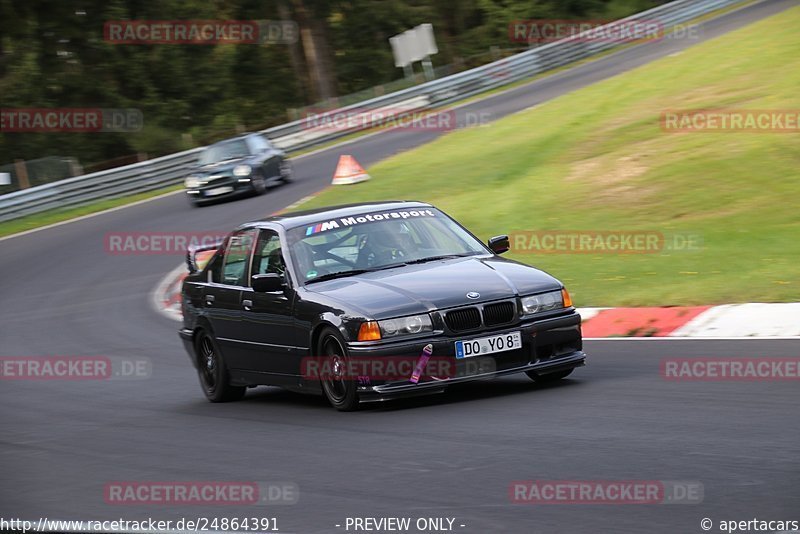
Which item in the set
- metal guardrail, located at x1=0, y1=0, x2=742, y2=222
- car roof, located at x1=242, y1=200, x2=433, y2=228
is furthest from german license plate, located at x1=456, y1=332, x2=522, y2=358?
metal guardrail, located at x1=0, y1=0, x2=742, y2=222

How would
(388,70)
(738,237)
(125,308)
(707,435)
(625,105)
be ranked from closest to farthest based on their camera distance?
(707,435) → (738,237) → (125,308) → (625,105) → (388,70)

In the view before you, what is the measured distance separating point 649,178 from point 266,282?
11250mm

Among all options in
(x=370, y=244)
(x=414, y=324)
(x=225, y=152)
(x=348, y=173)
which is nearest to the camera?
(x=414, y=324)

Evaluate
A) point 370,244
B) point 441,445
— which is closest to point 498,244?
point 370,244

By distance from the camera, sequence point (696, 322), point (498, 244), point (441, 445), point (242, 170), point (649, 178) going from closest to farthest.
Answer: point (441, 445) → point (498, 244) → point (696, 322) → point (649, 178) → point (242, 170)

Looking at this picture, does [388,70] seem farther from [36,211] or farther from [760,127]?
[760,127]

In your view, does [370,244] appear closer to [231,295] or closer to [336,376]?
[336,376]

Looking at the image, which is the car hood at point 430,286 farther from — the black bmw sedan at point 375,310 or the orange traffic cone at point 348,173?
the orange traffic cone at point 348,173

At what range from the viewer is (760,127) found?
2080 cm

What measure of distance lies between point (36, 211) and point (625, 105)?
14.3 meters

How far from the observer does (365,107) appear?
3859 centimetres

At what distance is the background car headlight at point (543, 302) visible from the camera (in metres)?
8.82

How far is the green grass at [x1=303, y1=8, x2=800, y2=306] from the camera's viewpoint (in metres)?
14.2

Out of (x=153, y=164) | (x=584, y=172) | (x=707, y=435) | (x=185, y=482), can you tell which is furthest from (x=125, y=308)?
(x=153, y=164)
